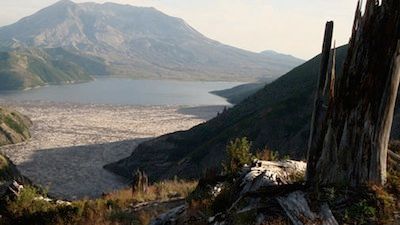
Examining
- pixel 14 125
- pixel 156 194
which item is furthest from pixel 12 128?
pixel 156 194

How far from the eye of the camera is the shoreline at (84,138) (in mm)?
78625

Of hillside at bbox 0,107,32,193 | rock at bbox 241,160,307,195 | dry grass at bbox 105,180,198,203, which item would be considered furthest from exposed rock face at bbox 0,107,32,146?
rock at bbox 241,160,307,195

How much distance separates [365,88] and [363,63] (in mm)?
586

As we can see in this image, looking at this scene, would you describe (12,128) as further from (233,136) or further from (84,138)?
(233,136)

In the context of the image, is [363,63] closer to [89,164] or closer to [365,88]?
[365,88]

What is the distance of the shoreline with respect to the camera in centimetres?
7862

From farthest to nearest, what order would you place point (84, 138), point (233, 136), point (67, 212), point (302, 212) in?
point (84, 138), point (233, 136), point (67, 212), point (302, 212)

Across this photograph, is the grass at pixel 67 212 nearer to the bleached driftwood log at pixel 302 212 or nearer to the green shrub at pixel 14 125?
the bleached driftwood log at pixel 302 212

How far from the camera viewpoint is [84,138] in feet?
388

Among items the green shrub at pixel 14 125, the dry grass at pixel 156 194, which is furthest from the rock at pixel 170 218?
the green shrub at pixel 14 125

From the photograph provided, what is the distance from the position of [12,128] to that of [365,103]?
399 feet

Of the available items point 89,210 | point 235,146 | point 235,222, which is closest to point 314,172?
point 235,222

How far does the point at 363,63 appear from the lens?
10.6 metres

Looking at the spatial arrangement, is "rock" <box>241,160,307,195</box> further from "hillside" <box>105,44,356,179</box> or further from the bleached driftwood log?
"hillside" <box>105,44,356,179</box>
